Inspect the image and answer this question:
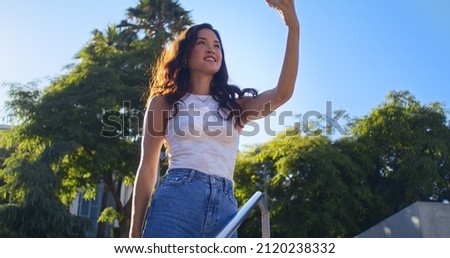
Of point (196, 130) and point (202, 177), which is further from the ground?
point (196, 130)

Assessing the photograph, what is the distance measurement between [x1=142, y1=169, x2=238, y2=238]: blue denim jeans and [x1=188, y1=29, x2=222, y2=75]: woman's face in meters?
0.43

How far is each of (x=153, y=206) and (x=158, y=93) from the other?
0.49 metres

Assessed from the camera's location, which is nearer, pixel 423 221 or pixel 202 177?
pixel 202 177

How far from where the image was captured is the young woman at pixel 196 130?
1558 mm

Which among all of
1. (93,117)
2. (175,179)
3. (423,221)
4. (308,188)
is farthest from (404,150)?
(175,179)

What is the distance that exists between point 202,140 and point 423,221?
30.6ft

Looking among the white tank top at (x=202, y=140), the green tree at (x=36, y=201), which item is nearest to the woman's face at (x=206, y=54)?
the white tank top at (x=202, y=140)

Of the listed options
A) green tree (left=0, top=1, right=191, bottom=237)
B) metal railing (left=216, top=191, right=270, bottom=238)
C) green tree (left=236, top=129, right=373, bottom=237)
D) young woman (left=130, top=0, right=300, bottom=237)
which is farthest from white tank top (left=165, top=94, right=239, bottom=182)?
green tree (left=236, top=129, right=373, bottom=237)

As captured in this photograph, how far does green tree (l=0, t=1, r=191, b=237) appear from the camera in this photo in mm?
14344

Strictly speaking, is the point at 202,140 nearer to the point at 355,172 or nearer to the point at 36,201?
the point at 36,201

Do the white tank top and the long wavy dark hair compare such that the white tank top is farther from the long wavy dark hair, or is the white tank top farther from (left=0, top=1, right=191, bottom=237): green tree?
(left=0, top=1, right=191, bottom=237): green tree

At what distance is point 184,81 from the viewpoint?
1.89 m

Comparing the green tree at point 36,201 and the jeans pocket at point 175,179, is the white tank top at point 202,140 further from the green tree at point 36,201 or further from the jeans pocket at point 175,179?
the green tree at point 36,201
